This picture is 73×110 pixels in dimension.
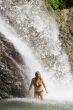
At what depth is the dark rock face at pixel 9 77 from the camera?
55.7ft

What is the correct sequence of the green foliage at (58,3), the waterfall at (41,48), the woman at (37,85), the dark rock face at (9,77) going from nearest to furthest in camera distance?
the dark rock face at (9,77) < the woman at (37,85) < the waterfall at (41,48) < the green foliage at (58,3)

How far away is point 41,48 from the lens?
22250 millimetres

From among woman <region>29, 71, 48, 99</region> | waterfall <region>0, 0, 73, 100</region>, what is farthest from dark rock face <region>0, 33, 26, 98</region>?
waterfall <region>0, 0, 73, 100</region>

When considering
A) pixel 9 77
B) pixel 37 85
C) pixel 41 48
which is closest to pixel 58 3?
pixel 41 48

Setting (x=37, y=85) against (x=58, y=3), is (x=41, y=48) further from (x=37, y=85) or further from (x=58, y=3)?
(x=58, y=3)

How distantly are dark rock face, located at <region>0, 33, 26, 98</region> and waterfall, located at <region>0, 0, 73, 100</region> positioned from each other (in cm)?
115

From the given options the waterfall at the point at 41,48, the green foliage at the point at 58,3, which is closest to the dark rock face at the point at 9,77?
the waterfall at the point at 41,48

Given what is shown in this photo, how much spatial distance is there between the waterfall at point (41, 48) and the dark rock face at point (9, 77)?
115 centimetres

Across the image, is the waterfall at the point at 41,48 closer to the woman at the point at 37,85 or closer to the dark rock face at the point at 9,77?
the woman at the point at 37,85

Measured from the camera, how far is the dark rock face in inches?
668

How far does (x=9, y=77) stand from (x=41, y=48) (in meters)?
5.58

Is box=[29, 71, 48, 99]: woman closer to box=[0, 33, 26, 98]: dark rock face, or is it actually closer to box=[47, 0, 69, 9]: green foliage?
box=[0, 33, 26, 98]: dark rock face

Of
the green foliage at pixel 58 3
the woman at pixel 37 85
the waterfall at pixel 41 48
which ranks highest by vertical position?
the green foliage at pixel 58 3

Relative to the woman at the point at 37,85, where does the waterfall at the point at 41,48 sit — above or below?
above
